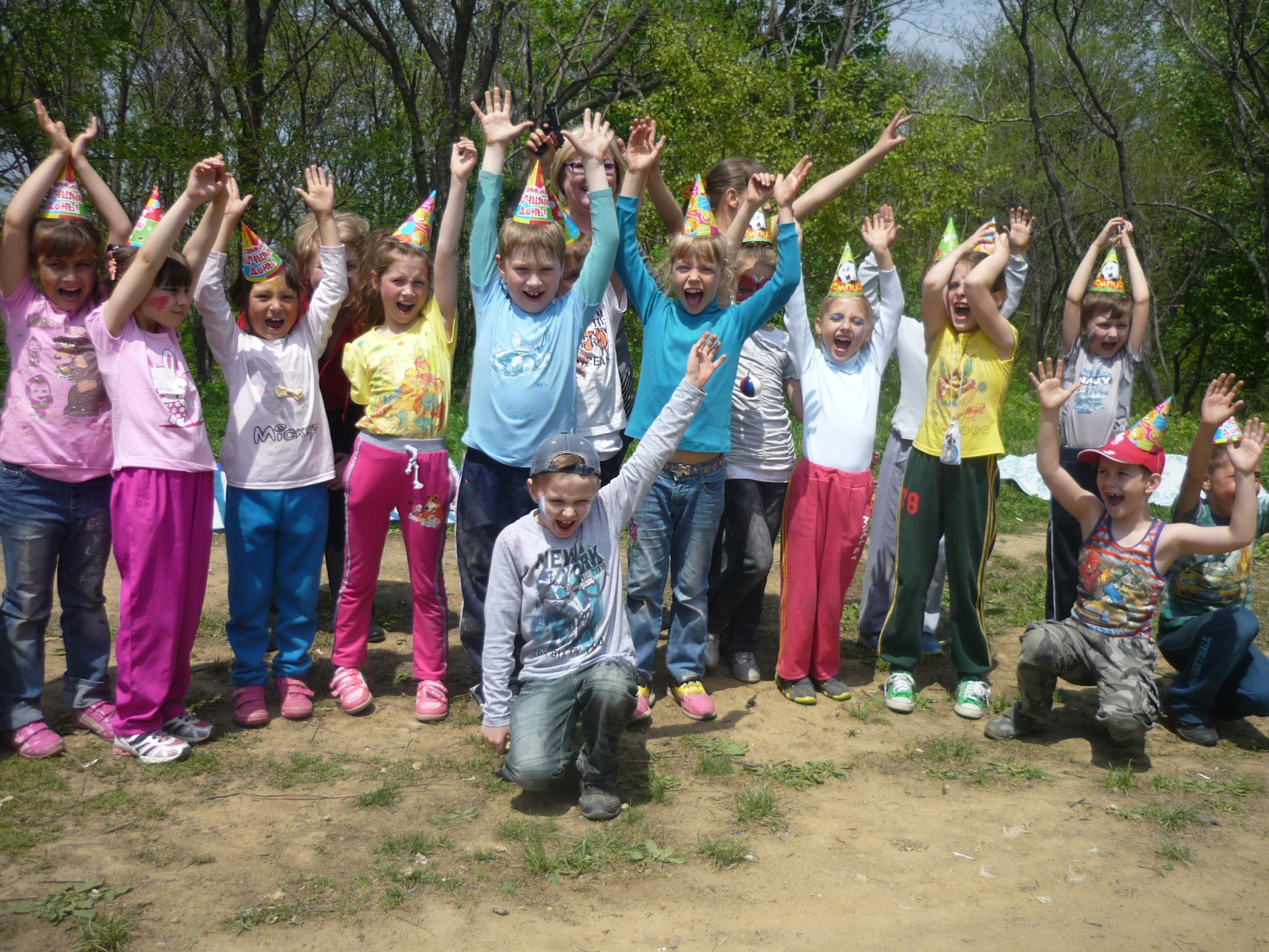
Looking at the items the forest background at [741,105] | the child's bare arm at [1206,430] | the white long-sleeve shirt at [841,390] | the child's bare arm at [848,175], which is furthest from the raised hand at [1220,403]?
the forest background at [741,105]

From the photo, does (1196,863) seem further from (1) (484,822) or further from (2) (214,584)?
(2) (214,584)

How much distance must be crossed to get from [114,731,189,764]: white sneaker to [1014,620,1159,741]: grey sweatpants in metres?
3.41

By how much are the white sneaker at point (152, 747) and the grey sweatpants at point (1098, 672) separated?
3410 millimetres

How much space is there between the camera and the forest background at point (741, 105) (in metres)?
13.0

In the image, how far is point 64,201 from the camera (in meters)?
3.89

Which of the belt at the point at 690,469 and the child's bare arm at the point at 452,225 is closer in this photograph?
the child's bare arm at the point at 452,225

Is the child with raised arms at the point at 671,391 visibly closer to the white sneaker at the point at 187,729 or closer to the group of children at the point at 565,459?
the group of children at the point at 565,459

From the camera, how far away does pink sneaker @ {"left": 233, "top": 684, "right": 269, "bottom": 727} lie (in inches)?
166

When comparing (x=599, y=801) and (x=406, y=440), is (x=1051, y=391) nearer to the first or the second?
(x=599, y=801)

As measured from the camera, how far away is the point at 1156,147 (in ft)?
78.3

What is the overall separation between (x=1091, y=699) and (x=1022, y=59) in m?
25.2

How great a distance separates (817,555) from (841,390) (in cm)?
77

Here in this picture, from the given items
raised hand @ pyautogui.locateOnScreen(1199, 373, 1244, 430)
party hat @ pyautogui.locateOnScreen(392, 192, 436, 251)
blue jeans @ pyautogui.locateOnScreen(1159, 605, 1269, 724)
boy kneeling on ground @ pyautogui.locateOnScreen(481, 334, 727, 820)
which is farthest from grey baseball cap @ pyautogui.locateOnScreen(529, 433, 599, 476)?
blue jeans @ pyautogui.locateOnScreen(1159, 605, 1269, 724)

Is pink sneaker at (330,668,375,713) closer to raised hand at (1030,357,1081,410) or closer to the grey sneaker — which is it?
the grey sneaker
